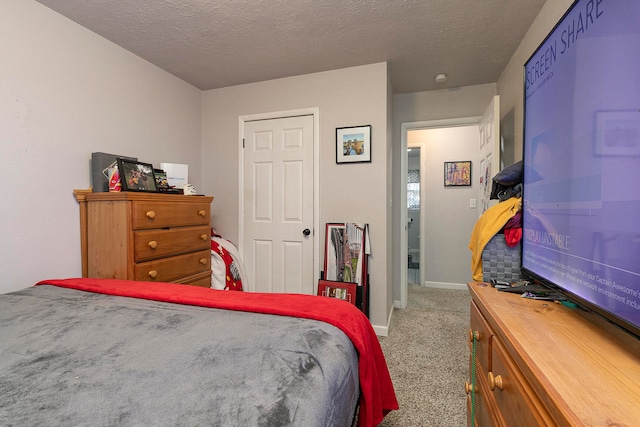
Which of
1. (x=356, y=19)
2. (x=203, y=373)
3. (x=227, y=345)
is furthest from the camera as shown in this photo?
(x=356, y=19)

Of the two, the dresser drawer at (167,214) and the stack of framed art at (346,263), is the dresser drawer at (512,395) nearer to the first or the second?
the stack of framed art at (346,263)

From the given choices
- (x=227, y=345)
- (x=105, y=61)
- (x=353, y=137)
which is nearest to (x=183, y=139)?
(x=105, y=61)

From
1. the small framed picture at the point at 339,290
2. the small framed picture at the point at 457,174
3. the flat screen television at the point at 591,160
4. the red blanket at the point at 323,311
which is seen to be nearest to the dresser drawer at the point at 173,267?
the red blanket at the point at 323,311

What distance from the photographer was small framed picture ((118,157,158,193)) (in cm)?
198

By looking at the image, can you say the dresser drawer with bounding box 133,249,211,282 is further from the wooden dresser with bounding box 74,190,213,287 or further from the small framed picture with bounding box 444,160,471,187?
the small framed picture with bounding box 444,160,471,187

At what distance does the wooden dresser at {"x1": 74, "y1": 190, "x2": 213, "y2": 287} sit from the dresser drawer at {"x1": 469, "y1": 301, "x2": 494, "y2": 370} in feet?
6.49

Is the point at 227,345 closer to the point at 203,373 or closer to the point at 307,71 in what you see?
the point at 203,373

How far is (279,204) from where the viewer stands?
2.93 m

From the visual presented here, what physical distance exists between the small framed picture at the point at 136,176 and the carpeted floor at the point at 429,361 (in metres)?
2.24

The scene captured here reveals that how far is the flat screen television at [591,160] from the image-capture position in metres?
0.68

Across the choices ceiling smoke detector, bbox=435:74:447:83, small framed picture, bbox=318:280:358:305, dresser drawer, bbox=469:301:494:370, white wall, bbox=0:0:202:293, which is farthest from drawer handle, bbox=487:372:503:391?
ceiling smoke detector, bbox=435:74:447:83

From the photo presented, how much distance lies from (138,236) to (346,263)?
170cm

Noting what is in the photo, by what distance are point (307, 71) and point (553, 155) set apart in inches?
91.1

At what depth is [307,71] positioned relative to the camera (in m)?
2.75
